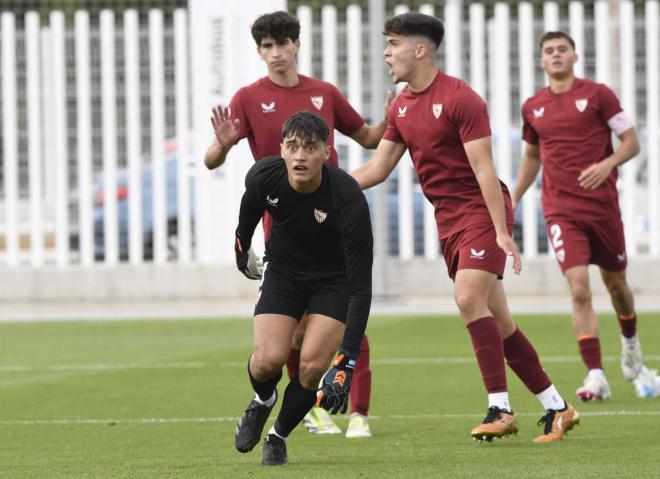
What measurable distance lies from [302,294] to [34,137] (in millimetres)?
13228

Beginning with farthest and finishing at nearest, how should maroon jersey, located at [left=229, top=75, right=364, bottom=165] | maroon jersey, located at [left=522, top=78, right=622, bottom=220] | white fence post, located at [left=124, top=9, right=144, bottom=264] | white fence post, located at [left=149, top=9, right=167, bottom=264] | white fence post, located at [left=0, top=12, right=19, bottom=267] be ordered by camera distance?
white fence post, located at [left=0, top=12, right=19, bottom=267], white fence post, located at [left=124, top=9, right=144, bottom=264], white fence post, located at [left=149, top=9, right=167, bottom=264], maroon jersey, located at [left=522, top=78, right=622, bottom=220], maroon jersey, located at [left=229, top=75, right=364, bottom=165]

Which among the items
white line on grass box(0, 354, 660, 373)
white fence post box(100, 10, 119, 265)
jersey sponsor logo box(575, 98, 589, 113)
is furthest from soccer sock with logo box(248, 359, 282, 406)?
white fence post box(100, 10, 119, 265)

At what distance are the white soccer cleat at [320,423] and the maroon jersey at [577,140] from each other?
2370 mm

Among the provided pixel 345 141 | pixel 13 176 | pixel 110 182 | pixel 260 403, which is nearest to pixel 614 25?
pixel 345 141

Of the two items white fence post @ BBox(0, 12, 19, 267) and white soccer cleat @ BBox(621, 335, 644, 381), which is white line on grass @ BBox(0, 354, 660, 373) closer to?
white soccer cleat @ BBox(621, 335, 644, 381)

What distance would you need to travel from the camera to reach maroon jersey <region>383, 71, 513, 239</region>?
26.4 ft

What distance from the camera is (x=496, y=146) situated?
20.0 meters

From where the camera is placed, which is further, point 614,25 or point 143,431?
point 614,25

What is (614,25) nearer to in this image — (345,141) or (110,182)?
(345,141)

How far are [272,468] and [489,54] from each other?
44.1 feet

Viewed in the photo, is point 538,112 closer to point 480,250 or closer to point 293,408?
point 480,250

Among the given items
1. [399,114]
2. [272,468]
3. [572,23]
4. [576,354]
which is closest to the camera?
[272,468]

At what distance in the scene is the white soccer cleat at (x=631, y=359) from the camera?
10.5m

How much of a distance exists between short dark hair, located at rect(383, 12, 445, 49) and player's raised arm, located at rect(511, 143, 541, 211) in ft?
6.77
